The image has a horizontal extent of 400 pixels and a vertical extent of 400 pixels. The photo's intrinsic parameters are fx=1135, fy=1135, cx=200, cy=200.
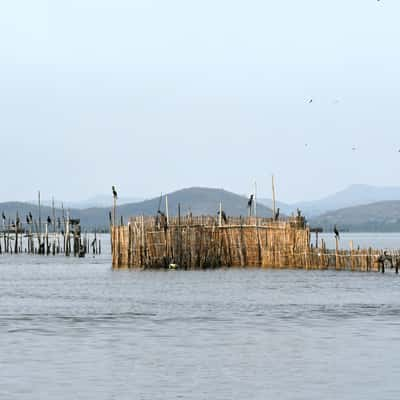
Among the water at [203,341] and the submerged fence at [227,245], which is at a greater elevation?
the submerged fence at [227,245]

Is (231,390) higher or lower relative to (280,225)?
lower

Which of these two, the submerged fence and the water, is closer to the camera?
the water

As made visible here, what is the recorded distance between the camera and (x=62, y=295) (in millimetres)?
44719

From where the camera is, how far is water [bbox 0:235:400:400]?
2000 cm

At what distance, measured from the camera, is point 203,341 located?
26.5 meters

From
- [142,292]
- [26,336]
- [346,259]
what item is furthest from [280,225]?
[26,336]

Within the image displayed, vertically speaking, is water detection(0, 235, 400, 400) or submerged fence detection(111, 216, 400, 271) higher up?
submerged fence detection(111, 216, 400, 271)

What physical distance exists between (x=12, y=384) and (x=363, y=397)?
20.4 ft

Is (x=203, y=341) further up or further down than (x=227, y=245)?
further down

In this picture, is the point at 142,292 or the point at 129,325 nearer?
the point at 129,325

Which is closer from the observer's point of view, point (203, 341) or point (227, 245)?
point (203, 341)

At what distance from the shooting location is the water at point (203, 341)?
20.0 m

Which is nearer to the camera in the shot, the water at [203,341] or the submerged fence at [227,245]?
the water at [203,341]

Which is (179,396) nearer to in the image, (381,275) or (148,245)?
(381,275)
